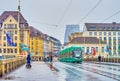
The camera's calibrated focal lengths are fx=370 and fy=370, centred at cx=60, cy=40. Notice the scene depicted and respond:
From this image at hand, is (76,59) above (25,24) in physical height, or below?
below

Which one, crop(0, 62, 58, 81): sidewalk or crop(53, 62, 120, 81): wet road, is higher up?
crop(0, 62, 58, 81): sidewalk

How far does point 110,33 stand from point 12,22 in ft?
233

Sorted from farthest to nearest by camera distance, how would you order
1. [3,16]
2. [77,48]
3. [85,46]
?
[85,46], [3,16], [77,48]

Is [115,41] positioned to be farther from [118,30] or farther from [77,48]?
[77,48]

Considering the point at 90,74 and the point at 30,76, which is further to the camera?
the point at 90,74

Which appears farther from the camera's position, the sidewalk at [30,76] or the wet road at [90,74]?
the wet road at [90,74]

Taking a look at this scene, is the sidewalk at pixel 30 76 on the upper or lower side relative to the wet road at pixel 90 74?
upper

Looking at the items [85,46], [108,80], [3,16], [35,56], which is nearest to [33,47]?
[35,56]

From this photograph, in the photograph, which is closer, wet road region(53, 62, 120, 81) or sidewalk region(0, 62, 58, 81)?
sidewalk region(0, 62, 58, 81)

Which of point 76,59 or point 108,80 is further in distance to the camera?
point 76,59

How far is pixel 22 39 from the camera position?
152 m

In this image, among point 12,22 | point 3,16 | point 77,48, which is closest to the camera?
point 77,48

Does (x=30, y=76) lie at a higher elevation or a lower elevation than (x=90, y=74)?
higher

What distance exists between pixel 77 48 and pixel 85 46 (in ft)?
329
